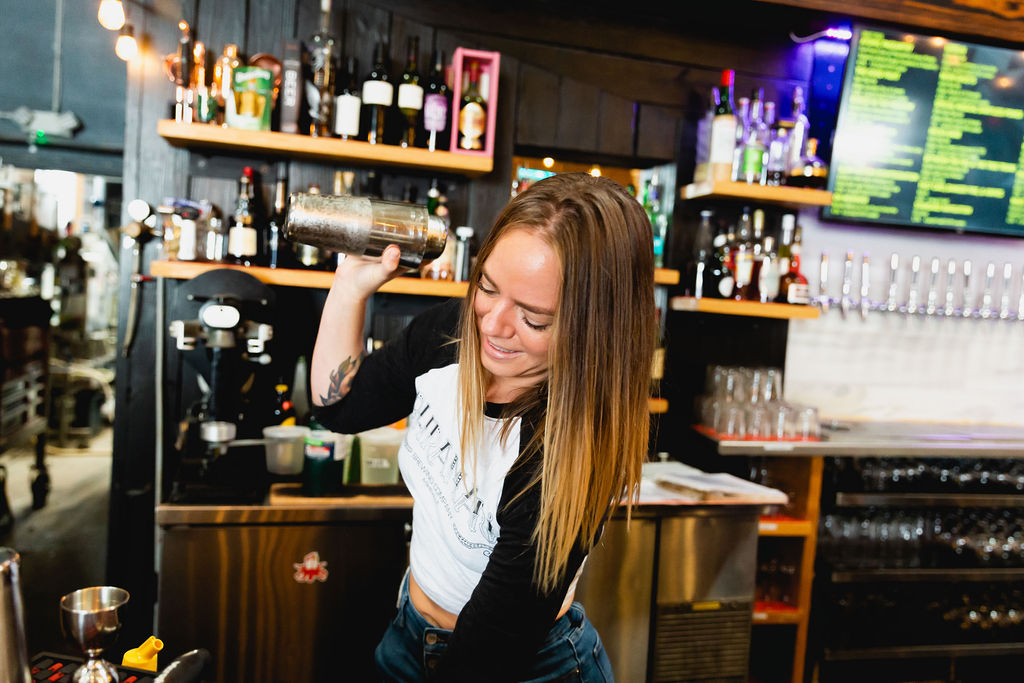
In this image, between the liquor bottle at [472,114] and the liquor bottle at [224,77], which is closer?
the liquor bottle at [224,77]

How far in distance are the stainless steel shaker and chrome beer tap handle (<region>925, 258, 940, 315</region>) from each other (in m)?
3.42

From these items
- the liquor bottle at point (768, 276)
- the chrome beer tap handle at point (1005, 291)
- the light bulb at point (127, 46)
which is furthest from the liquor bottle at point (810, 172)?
the light bulb at point (127, 46)

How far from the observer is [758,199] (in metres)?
2.75

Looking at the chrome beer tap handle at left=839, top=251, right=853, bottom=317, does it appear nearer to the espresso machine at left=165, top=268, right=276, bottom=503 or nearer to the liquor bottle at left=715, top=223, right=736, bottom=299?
the liquor bottle at left=715, top=223, right=736, bottom=299

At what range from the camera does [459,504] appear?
1166mm

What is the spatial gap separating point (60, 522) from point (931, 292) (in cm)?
430

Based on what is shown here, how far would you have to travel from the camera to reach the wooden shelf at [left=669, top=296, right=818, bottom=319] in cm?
269

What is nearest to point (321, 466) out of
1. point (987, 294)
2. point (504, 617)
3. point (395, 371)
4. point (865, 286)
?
point (395, 371)

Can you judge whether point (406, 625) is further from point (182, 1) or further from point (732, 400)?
point (182, 1)

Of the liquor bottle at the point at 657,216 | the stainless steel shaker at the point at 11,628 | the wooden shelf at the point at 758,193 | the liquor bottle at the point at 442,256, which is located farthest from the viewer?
the liquor bottle at the point at 657,216

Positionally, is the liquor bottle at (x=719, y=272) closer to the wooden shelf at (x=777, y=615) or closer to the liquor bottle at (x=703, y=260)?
the liquor bottle at (x=703, y=260)

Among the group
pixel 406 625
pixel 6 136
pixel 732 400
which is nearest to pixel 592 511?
pixel 406 625

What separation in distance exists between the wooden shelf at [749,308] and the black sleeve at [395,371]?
5.12 feet

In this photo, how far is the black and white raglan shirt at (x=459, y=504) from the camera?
100 centimetres
